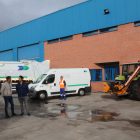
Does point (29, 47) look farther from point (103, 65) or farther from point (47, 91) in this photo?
point (47, 91)

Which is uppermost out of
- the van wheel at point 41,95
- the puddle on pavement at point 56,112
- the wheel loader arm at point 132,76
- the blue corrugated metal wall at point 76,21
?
the blue corrugated metal wall at point 76,21

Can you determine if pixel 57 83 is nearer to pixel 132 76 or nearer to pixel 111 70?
pixel 132 76

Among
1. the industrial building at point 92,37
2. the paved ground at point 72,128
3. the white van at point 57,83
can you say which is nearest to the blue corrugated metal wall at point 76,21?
the industrial building at point 92,37

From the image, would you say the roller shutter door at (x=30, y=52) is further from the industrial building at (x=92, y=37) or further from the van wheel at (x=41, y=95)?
the van wheel at (x=41, y=95)

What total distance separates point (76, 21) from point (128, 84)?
10.7 metres

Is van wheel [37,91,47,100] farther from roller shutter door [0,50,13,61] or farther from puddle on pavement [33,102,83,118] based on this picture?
roller shutter door [0,50,13,61]

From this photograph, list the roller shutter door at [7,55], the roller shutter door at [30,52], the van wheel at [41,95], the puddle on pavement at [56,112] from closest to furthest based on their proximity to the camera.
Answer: the puddle on pavement at [56,112], the van wheel at [41,95], the roller shutter door at [30,52], the roller shutter door at [7,55]

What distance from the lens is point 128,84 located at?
10852 mm

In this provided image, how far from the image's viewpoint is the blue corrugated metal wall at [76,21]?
630 inches

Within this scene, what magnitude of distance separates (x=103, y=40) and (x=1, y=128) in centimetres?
1370

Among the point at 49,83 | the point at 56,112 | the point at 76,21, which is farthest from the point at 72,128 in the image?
the point at 76,21

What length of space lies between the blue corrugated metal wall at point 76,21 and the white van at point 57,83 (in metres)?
5.96

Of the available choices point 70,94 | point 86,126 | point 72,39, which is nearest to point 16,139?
point 86,126

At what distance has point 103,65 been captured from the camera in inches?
723
